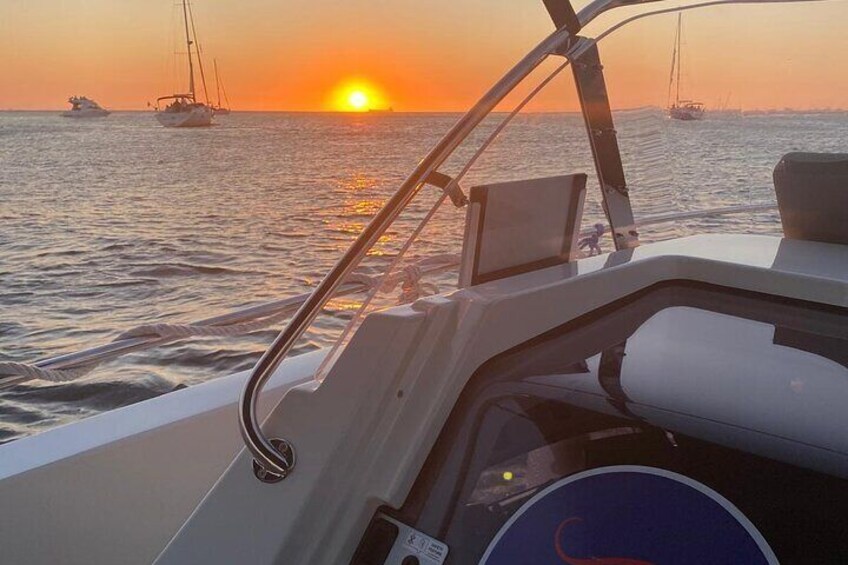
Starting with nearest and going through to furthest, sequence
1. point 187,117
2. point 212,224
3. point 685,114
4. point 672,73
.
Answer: point 672,73 < point 685,114 < point 212,224 < point 187,117

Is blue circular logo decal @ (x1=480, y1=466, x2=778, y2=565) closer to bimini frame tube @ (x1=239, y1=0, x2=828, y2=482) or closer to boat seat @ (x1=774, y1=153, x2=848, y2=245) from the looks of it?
bimini frame tube @ (x1=239, y1=0, x2=828, y2=482)

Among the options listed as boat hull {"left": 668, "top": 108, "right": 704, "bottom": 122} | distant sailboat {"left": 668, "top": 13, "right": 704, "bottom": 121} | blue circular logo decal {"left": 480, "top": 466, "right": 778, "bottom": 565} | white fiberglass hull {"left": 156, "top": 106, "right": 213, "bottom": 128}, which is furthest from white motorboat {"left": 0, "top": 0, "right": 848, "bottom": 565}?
white fiberglass hull {"left": 156, "top": 106, "right": 213, "bottom": 128}

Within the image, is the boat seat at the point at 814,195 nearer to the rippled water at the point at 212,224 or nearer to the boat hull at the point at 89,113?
the rippled water at the point at 212,224

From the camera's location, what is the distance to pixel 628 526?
1.15 metres

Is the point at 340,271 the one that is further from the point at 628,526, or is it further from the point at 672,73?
the point at 672,73

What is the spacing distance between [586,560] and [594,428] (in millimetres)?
211

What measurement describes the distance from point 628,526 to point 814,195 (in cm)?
103

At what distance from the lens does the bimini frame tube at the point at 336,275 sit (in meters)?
1.26

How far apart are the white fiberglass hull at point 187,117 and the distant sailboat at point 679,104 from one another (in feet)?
140

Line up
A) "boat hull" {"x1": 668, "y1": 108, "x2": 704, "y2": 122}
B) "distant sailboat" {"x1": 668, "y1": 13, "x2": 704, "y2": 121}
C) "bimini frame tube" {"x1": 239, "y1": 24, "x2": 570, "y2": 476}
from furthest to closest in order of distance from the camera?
"boat hull" {"x1": 668, "y1": 108, "x2": 704, "y2": 122} → "distant sailboat" {"x1": 668, "y1": 13, "x2": 704, "y2": 121} → "bimini frame tube" {"x1": 239, "y1": 24, "x2": 570, "y2": 476}

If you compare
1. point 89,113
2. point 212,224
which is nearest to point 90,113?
point 89,113

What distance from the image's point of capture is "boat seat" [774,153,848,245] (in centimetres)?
168

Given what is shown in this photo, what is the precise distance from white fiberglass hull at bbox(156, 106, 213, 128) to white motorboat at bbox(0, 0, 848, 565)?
142 feet

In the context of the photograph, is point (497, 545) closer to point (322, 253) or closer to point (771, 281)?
point (771, 281)
